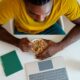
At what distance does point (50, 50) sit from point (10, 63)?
0.20 m

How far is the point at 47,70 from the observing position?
1067 mm

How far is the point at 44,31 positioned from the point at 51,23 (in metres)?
0.07

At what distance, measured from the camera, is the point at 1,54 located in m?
1.10

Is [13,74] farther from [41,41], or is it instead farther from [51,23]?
[51,23]

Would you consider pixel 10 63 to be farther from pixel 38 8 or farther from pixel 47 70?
pixel 38 8

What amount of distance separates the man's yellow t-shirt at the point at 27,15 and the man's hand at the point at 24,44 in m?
0.06

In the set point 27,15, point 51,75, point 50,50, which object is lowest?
point 51,75

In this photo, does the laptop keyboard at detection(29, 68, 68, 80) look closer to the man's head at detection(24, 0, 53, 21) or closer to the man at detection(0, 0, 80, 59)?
the man at detection(0, 0, 80, 59)

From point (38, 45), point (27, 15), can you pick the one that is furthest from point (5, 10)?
point (38, 45)

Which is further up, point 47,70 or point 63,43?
point 63,43

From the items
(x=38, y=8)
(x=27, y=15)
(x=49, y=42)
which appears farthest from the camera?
(x=49, y=42)

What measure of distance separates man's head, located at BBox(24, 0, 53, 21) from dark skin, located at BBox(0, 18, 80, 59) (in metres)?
0.17

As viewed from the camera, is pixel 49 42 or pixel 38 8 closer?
pixel 38 8

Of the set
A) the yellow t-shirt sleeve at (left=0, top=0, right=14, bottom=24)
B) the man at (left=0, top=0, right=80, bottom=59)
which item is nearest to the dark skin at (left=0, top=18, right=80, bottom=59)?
the man at (left=0, top=0, right=80, bottom=59)
